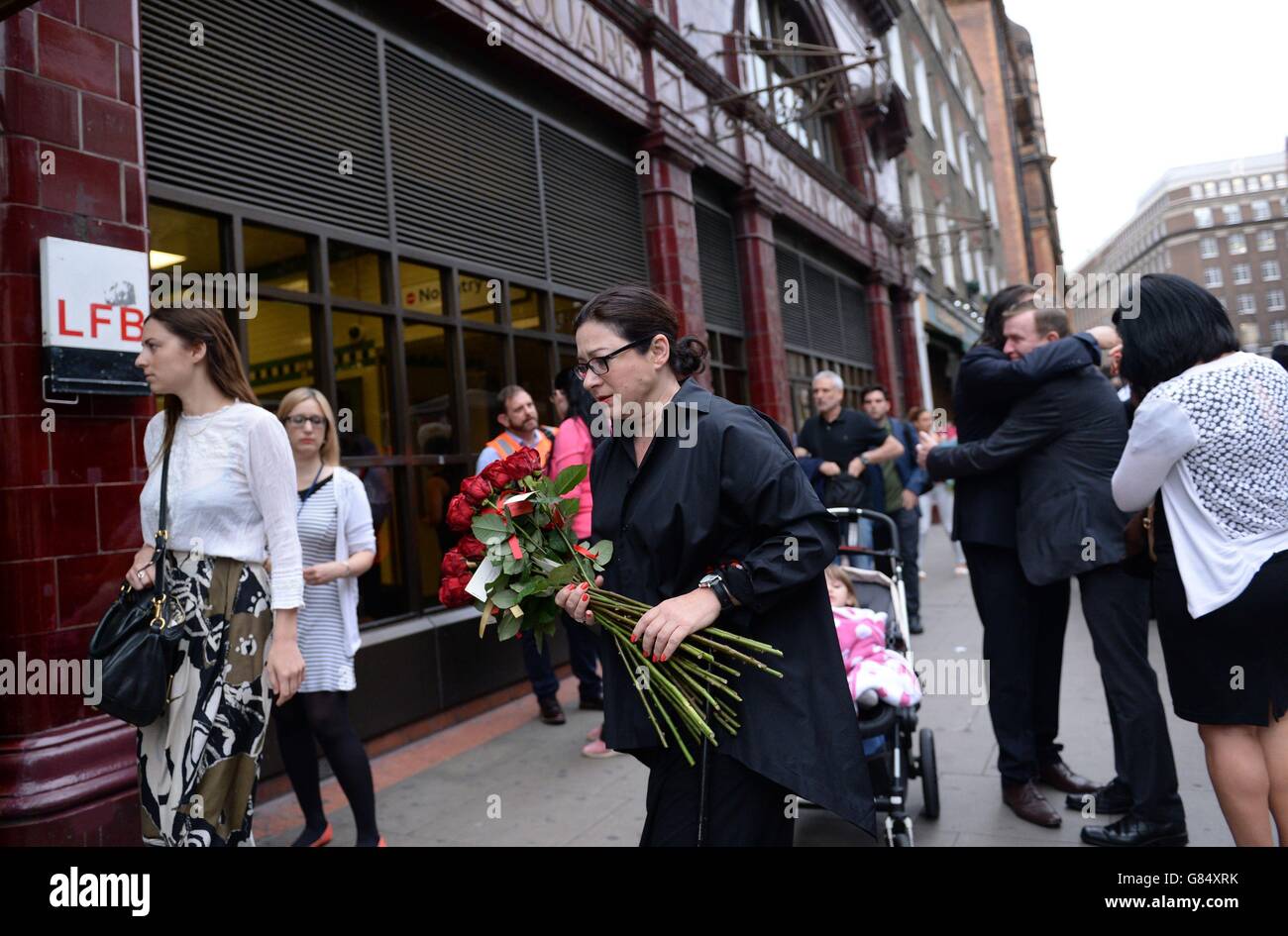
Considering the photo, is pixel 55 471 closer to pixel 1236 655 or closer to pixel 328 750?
pixel 328 750

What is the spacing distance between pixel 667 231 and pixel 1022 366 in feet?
19.8

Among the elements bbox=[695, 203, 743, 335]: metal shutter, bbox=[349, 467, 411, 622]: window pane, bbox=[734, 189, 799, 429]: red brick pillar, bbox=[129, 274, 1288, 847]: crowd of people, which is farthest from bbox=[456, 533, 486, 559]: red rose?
bbox=[734, 189, 799, 429]: red brick pillar

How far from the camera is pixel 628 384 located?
218cm

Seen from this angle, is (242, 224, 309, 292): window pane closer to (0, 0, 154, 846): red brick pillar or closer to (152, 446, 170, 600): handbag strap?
(0, 0, 154, 846): red brick pillar

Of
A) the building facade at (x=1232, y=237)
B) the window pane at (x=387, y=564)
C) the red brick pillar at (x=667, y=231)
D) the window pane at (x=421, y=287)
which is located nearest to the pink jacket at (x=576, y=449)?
the window pane at (x=387, y=564)

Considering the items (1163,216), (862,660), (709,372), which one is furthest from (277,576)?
(1163,216)

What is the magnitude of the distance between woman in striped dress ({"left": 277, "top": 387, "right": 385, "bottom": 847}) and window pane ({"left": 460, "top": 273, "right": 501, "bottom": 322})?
2883mm

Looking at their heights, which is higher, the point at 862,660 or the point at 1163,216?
the point at 1163,216

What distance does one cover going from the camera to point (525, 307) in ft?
24.7

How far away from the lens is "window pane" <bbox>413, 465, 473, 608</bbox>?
6184 millimetres

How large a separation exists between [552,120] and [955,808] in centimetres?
655

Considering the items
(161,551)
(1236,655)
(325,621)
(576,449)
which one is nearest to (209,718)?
(161,551)

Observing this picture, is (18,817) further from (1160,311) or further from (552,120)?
(552,120)
